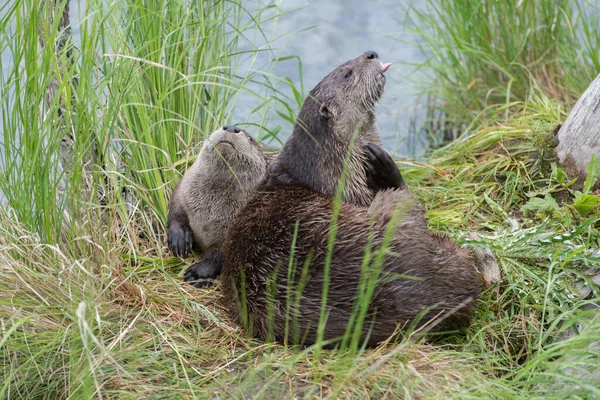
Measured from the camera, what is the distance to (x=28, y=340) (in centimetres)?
275

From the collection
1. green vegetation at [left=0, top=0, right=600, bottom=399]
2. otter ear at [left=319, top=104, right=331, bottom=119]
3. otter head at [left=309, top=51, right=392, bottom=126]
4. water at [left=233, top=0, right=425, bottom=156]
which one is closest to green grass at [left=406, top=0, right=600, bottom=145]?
water at [left=233, top=0, right=425, bottom=156]

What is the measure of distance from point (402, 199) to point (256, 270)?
26.4 inches

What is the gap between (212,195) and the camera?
3.95 meters

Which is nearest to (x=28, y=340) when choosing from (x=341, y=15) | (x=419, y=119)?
(x=419, y=119)

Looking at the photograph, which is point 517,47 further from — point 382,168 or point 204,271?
point 204,271

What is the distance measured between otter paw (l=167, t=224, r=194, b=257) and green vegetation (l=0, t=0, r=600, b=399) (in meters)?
0.08

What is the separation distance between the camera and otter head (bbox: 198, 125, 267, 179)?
3.81 m

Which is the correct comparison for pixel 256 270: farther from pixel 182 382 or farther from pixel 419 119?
pixel 419 119

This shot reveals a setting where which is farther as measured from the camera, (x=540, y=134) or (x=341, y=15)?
(x=341, y=15)

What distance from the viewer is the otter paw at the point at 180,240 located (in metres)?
3.88

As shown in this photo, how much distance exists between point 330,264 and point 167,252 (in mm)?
1191

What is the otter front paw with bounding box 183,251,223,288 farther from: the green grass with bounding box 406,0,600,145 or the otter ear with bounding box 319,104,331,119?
the green grass with bounding box 406,0,600,145

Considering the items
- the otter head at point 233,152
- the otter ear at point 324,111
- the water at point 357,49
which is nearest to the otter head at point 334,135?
the otter ear at point 324,111

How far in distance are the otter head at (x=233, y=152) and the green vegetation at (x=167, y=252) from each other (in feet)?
0.83
